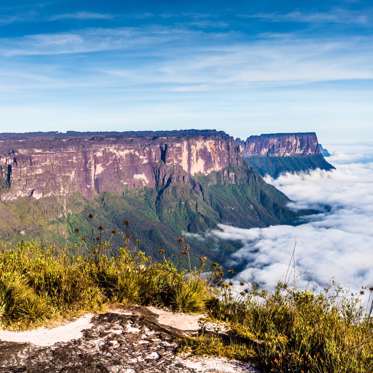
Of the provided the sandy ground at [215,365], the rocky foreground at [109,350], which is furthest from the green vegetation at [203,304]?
the rocky foreground at [109,350]

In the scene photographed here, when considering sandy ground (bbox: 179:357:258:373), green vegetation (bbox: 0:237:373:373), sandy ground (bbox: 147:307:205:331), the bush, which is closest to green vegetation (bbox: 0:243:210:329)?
green vegetation (bbox: 0:237:373:373)

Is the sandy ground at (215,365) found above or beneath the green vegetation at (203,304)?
beneath

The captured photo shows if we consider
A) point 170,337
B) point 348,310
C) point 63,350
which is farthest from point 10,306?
point 348,310

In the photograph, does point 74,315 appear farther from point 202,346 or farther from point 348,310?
point 348,310

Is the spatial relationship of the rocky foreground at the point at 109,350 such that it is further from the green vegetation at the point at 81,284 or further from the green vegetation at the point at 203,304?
the green vegetation at the point at 81,284

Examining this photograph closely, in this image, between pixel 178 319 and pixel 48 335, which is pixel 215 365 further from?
pixel 48 335
